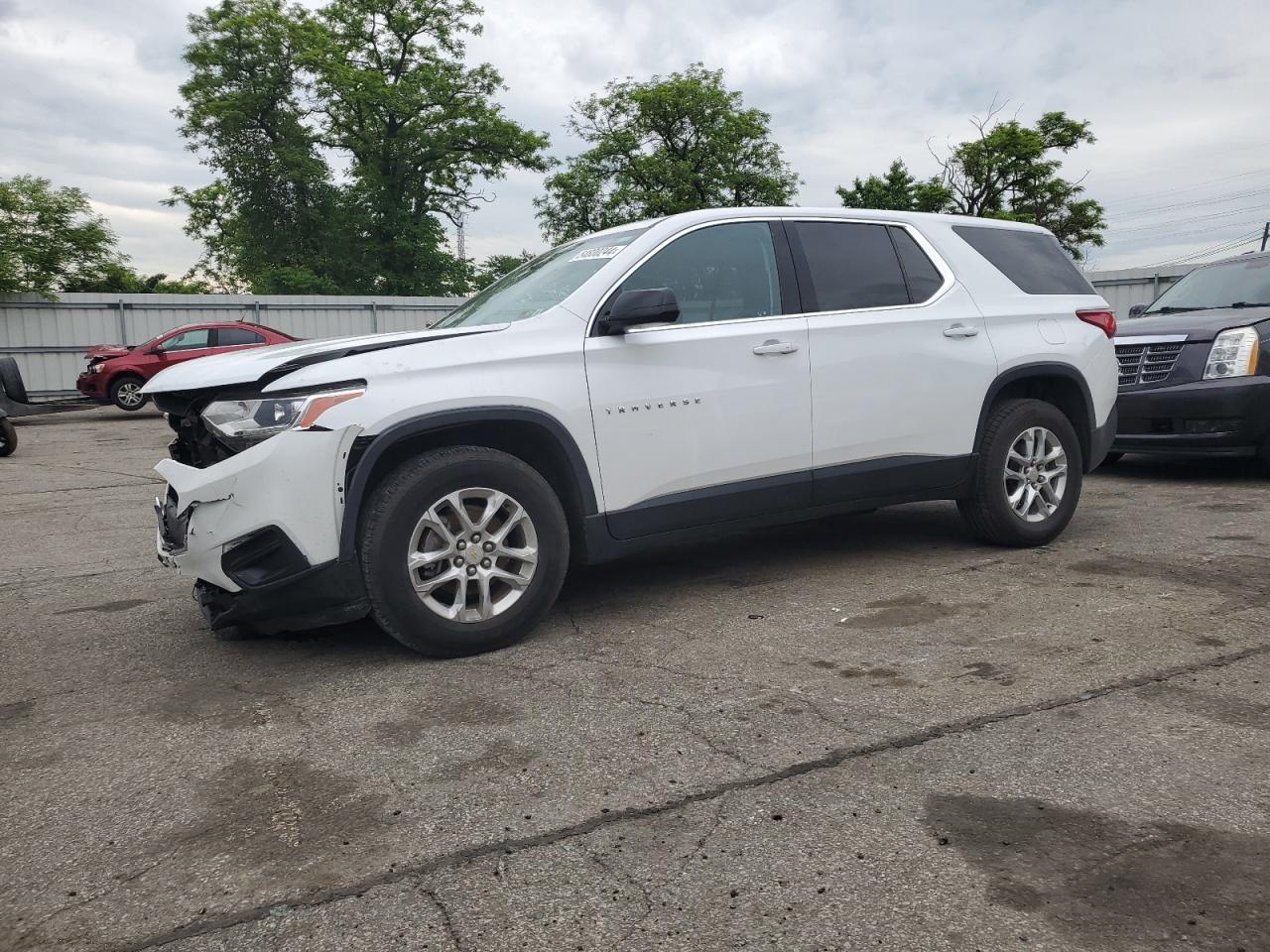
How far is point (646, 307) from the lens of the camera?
160 inches

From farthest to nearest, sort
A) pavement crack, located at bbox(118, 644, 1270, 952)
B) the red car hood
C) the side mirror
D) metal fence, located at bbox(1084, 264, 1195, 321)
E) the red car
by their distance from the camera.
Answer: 1. the red car hood
2. the red car
3. metal fence, located at bbox(1084, 264, 1195, 321)
4. the side mirror
5. pavement crack, located at bbox(118, 644, 1270, 952)

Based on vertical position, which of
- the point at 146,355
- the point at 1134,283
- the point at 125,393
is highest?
the point at 1134,283

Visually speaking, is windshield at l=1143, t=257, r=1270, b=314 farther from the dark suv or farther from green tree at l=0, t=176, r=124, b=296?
green tree at l=0, t=176, r=124, b=296

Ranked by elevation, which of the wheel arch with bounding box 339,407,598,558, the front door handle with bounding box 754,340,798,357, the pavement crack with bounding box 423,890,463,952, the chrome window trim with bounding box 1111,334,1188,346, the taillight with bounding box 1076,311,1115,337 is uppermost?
the taillight with bounding box 1076,311,1115,337

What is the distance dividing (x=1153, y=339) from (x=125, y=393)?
16.4 m

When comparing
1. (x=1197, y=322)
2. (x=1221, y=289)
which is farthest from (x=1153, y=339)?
(x=1221, y=289)

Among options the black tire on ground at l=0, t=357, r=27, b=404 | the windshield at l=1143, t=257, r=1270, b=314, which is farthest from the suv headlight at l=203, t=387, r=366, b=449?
the black tire on ground at l=0, t=357, r=27, b=404

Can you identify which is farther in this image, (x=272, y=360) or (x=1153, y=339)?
(x=1153, y=339)

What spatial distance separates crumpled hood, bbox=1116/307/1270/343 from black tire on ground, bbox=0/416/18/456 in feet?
38.8

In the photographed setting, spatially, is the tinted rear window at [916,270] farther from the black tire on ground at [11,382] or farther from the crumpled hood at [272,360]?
the black tire on ground at [11,382]

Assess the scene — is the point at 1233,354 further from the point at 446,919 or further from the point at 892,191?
the point at 892,191

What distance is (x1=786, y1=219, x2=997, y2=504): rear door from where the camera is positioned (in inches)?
189

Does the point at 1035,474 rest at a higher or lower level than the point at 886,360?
lower

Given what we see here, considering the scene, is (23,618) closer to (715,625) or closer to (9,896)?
(9,896)
